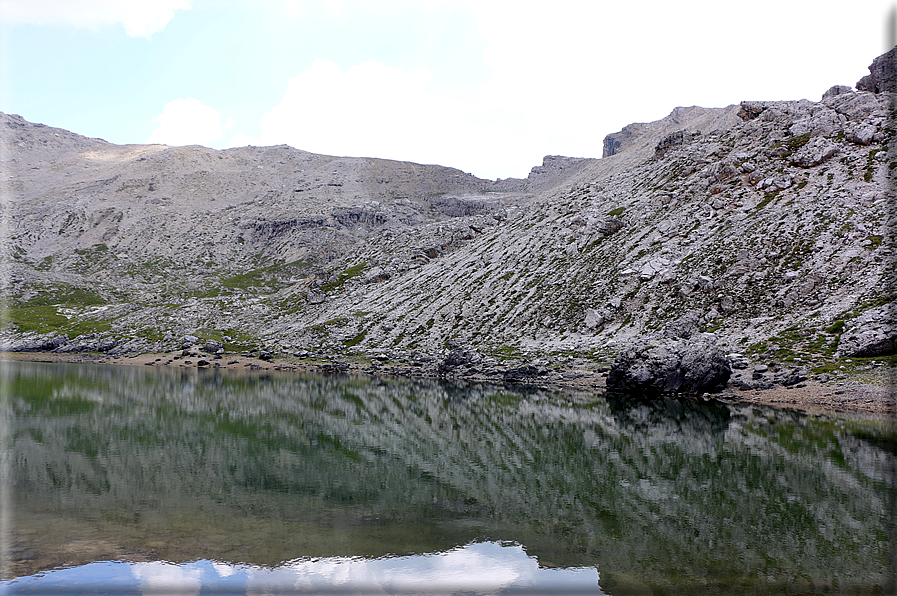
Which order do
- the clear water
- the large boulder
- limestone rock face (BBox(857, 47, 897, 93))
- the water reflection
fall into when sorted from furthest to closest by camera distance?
limestone rock face (BBox(857, 47, 897, 93)), the large boulder, the clear water, the water reflection

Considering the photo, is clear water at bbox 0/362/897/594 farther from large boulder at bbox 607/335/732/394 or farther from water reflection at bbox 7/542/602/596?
large boulder at bbox 607/335/732/394

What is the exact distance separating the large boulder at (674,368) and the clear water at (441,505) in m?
16.7

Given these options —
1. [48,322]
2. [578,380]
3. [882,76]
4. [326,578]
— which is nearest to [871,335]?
[578,380]

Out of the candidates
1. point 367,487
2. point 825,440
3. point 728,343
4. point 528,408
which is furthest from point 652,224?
point 367,487

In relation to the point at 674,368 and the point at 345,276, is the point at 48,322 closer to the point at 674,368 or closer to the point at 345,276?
the point at 345,276

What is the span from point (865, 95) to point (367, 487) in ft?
342

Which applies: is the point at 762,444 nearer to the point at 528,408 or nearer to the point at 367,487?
the point at 528,408

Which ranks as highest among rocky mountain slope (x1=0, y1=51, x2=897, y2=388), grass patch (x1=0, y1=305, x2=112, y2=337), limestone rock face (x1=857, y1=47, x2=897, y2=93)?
limestone rock face (x1=857, y1=47, x2=897, y2=93)

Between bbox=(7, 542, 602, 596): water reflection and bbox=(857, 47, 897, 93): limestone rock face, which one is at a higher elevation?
bbox=(857, 47, 897, 93): limestone rock face

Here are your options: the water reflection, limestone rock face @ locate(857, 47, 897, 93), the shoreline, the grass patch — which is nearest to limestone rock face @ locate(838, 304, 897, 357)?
the shoreline

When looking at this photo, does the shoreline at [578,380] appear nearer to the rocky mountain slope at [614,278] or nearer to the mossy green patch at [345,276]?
the rocky mountain slope at [614,278]

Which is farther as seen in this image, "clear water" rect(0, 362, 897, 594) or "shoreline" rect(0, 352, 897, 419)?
"shoreline" rect(0, 352, 897, 419)

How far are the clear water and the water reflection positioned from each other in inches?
2.2

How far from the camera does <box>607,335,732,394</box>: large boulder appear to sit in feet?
189
